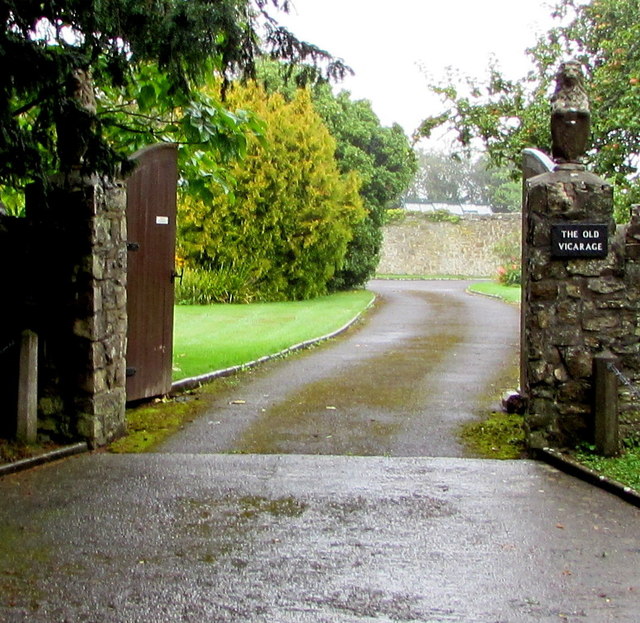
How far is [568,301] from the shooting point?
7.71 m

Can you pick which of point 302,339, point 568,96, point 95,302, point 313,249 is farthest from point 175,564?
point 313,249

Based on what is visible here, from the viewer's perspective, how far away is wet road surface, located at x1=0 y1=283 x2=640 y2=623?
4270 millimetres

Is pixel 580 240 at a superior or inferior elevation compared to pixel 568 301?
superior

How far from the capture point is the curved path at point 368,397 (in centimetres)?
831

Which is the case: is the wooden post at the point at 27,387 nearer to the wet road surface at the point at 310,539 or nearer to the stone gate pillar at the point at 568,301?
the wet road surface at the point at 310,539

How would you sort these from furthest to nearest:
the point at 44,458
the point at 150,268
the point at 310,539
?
the point at 150,268 → the point at 44,458 → the point at 310,539

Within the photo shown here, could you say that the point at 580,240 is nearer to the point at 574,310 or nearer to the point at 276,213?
the point at 574,310

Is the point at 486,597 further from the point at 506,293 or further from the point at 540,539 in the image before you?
the point at 506,293

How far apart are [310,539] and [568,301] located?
11.6 ft

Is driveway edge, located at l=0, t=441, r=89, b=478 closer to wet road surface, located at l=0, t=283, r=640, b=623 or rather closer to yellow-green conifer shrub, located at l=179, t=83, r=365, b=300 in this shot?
wet road surface, located at l=0, t=283, r=640, b=623

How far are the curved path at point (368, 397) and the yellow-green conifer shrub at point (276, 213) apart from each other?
7.84 m

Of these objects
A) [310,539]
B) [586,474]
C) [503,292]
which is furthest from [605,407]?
[503,292]

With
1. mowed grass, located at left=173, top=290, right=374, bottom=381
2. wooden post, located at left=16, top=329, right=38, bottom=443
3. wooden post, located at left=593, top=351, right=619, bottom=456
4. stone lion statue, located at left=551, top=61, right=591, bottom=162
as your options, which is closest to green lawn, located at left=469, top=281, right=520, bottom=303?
mowed grass, located at left=173, top=290, right=374, bottom=381

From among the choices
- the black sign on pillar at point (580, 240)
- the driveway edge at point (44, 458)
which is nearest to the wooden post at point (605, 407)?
the black sign on pillar at point (580, 240)
